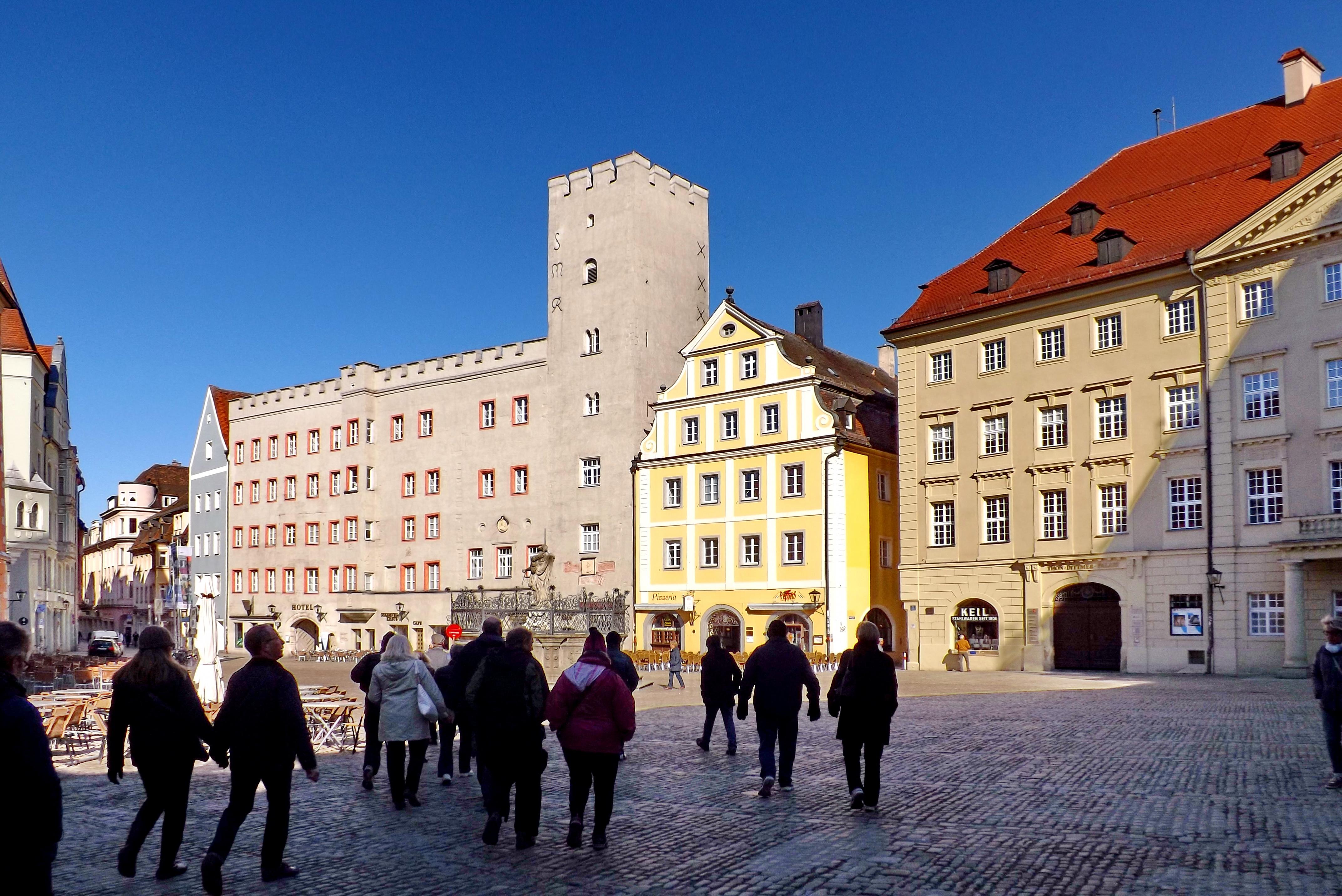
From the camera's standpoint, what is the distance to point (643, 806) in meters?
11.5

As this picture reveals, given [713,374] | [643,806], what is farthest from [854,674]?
[713,374]

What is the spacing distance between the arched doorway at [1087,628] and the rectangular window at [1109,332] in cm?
728

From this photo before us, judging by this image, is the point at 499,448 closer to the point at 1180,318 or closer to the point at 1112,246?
the point at 1112,246

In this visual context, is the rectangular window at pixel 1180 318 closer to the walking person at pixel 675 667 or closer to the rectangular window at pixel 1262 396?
the rectangular window at pixel 1262 396

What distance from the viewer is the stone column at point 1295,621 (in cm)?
3247

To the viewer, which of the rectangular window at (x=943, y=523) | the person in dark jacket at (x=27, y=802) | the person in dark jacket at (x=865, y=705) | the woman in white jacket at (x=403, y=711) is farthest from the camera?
the rectangular window at (x=943, y=523)

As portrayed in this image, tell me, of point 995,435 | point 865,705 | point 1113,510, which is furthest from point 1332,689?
point 995,435

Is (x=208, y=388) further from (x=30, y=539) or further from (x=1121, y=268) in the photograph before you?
(x=1121, y=268)

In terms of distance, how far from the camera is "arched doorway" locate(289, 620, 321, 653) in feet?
208

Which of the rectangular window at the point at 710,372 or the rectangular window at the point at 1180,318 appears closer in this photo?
the rectangular window at the point at 1180,318

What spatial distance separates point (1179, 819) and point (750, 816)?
365cm

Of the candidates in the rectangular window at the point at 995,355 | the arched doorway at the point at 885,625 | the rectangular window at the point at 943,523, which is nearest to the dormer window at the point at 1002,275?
the rectangular window at the point at 995,355

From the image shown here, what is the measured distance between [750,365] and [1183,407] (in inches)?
626

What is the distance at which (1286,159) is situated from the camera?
36.3m
